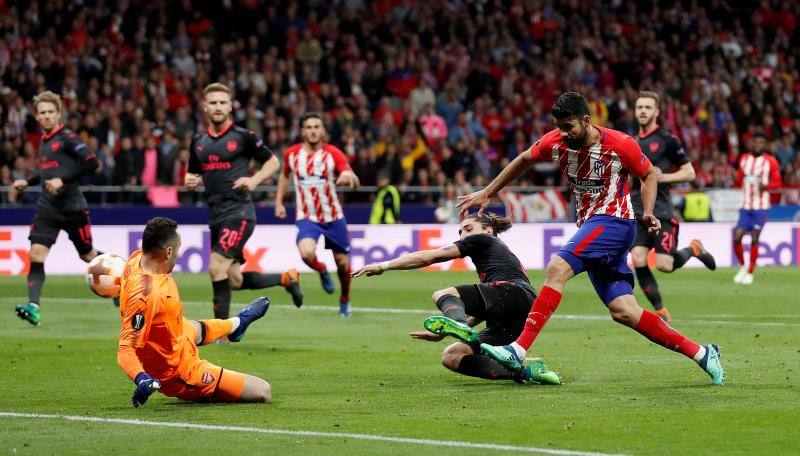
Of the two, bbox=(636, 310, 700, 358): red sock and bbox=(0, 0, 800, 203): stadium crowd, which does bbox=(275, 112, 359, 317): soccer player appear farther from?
bbox=(0, 0, 800, 203): stadium crowd

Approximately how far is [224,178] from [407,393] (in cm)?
472

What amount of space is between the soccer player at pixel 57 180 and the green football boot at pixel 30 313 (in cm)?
66

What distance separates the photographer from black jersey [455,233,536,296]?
33.2 ft

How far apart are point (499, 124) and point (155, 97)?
8358 millimetres

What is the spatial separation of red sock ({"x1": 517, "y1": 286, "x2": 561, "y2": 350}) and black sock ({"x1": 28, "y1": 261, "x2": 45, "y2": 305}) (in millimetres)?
7171

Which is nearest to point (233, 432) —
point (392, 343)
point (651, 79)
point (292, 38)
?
point (392, 343)

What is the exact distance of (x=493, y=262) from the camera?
10.2 meters

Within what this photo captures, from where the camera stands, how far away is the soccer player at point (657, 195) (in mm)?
14203

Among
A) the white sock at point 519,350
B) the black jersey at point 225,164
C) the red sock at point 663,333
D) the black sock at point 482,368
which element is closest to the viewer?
the white sock at point 519,350

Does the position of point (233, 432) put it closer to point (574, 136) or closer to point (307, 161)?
point (574, 136)

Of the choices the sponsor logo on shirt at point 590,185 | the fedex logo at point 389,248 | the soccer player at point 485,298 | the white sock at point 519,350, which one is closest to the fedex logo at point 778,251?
the fedex logo at point 389,248

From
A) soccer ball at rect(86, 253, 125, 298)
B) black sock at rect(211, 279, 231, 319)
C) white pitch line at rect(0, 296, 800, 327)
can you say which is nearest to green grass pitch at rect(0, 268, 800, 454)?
white pitch line at rect(0, 296, 800, 327)

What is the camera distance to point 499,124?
3127 centimetres

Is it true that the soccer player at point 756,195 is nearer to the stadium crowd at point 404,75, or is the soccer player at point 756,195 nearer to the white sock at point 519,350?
the stadium crowd at point 404,75
